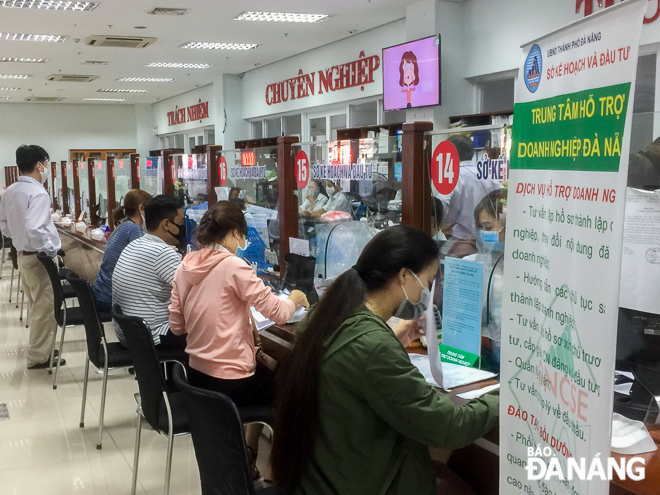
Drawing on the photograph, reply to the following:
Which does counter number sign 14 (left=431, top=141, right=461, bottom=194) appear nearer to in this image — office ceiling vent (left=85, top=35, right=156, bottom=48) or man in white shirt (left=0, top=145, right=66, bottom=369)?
man in white shirt (left=0, top=145, right=66, bottom=369)

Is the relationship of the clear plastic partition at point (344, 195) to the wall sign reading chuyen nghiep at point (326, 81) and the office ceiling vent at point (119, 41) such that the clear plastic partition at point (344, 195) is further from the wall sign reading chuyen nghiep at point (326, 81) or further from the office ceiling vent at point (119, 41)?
the office ceiling vent at point (119, 41)

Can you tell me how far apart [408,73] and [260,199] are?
12.7 ft

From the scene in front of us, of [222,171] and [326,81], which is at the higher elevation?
[326,81]

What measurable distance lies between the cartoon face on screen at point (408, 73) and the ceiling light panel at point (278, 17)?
1.03 meters

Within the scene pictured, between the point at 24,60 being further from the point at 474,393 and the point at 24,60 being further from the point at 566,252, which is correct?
the point at 566,252

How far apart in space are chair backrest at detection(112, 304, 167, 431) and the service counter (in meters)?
3.37

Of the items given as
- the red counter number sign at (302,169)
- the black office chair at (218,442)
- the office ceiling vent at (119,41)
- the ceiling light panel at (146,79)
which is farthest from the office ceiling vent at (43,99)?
the black office chair at (218,442)

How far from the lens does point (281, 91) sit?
1081 cm

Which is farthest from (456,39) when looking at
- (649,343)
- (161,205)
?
(649,343)

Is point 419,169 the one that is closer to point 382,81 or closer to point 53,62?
point 382,81

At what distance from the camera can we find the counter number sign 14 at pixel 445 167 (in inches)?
92.6

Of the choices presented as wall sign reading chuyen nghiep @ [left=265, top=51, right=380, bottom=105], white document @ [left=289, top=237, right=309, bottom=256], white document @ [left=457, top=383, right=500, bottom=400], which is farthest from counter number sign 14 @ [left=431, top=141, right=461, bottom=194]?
wall sign reading chuyen nghiep @ [left=265, top=51, right=380, bottom=105]

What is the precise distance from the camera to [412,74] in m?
7.19

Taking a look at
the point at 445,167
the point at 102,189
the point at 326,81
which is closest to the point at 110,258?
the point at 445,167
